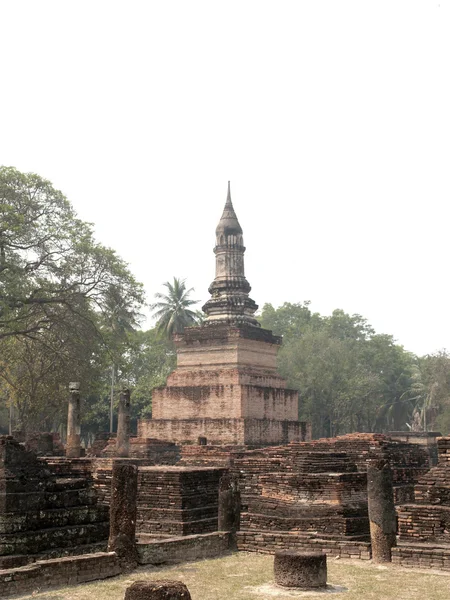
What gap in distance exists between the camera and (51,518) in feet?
36.3

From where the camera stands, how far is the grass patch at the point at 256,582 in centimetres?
894

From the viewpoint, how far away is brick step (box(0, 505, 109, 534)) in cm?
1046

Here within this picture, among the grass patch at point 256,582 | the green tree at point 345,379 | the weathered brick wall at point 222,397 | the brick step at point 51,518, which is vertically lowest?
the grass patch at point 256,582

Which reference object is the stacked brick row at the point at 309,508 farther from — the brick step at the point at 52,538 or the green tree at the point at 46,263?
the green tree at the point at 46,263

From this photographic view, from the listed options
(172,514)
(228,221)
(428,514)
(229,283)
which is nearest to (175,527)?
(172,514)

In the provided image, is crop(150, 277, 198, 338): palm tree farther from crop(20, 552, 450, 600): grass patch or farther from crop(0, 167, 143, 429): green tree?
crop(20, 552, 450, 600): grass patch

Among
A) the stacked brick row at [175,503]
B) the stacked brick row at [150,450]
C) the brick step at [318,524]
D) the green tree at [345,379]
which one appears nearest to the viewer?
the brick step at [318,524]

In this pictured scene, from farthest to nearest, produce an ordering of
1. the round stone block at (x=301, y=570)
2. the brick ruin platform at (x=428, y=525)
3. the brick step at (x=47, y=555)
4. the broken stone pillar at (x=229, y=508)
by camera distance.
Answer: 1. the broken stone pillar at (x=229, y=508)
2. the brick ruin platform at (x=428, y=525)
3. the brick step at (x=47, y=555)
4. the round stone block at (x=301, y=570)

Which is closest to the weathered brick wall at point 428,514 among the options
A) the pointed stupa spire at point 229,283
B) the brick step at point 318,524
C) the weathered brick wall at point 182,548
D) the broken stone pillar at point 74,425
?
the brick step at point 318,524

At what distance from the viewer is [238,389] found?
28.7 m

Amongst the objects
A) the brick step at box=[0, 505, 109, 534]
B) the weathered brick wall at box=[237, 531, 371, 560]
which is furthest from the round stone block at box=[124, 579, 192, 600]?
the weathered brick wall at box=[237, 531, 371, 560]

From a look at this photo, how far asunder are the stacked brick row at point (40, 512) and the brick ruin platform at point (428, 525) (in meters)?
4.68

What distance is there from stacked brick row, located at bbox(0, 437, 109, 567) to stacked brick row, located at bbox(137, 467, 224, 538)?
1979mm

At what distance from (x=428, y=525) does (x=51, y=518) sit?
5.74 metres
